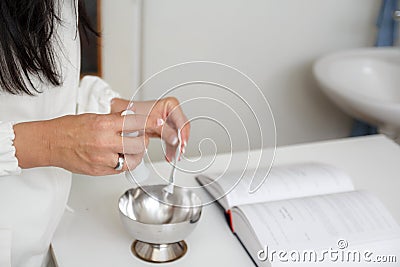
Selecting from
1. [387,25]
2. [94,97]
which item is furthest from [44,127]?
[387,25]

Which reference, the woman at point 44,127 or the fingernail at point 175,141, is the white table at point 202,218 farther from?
the fingernail at point 175,141

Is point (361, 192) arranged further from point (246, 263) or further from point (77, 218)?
point (77, 218)

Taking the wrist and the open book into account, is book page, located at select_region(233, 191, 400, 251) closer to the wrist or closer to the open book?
the open book

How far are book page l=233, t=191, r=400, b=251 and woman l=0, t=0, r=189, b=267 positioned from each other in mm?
206

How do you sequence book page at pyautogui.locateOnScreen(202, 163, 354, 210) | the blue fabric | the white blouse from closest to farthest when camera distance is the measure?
the white blouse, book page at pyautogui.locateOnScreen(202, 163, 354, 210), the blue fabric

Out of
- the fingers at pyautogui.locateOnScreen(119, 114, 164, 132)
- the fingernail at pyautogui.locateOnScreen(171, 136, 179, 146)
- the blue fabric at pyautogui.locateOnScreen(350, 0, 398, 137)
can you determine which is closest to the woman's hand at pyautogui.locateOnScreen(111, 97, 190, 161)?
the fingernail at pyautogui.locateOnScreen(171, 136, 179, 146)

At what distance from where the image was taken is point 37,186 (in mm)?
1047

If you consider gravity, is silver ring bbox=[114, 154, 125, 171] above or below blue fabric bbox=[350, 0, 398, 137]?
above

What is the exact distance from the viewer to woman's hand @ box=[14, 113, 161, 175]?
0.89 m

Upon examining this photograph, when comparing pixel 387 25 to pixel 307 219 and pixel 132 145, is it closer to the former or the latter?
pixel 307 219

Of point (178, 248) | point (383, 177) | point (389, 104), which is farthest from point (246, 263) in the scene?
point (389, 104)

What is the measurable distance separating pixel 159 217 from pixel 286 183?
28 centimetres

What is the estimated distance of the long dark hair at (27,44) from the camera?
2.99 ft

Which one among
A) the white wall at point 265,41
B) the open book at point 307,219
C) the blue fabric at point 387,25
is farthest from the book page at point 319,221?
the blue fabric at point 387,25
